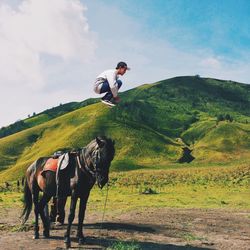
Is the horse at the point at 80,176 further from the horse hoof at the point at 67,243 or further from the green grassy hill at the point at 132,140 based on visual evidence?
the green grassy hill at the point at 132,140

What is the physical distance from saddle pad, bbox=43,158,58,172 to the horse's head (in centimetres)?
214

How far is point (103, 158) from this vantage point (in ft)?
38.0

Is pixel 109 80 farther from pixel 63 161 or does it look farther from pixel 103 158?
pixel 63 161

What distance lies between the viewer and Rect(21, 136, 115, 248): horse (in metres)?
11.6

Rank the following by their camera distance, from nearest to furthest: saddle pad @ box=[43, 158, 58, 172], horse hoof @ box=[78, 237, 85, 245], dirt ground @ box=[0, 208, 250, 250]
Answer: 1. horse hoof @ box=[78, 237, 85, 245]
2. dirt ground @ box=[0, 208, 250, 250]
3. saddle pad @ box=[43, 158, 58, 172]

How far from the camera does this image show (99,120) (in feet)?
488

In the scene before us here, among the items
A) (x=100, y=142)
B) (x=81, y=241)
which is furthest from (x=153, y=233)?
(x=100, y=142)

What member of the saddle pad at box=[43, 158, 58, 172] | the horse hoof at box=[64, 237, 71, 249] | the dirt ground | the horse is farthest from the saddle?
the dirt ground

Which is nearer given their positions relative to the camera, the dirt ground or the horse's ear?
the horse's ear

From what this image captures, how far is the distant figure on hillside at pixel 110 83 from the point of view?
390 inches

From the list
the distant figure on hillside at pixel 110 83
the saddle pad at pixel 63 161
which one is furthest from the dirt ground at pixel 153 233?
the distant figure on hillside at pixel 110 83

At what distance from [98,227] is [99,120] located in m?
133

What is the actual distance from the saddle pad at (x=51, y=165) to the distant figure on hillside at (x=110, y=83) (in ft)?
13.6

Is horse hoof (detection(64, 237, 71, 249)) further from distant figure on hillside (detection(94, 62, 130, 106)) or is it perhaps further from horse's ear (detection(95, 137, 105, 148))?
distant figure on hillside (detection(94, 62, 130, 106))
